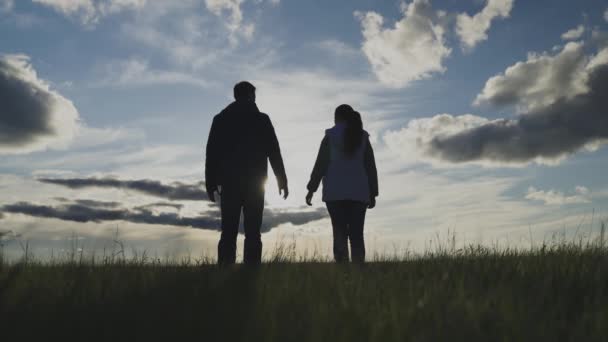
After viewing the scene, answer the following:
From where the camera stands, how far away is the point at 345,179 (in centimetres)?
784

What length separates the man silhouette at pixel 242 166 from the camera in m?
7.58

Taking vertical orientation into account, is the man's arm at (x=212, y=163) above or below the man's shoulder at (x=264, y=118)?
below

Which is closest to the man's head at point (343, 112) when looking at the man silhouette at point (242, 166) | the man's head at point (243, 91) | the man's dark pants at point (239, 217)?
the man silhouette at point (242, 166)

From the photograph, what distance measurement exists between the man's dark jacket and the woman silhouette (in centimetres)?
67

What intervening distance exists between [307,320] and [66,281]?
9.28ft

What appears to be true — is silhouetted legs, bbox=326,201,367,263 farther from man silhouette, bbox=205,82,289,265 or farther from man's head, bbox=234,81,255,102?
man's head, bbox=234,81,255,102

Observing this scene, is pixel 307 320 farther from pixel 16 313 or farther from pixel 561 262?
pixel 561 262

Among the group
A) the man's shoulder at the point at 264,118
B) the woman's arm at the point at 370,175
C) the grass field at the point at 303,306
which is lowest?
the grass field at the point at 303,306

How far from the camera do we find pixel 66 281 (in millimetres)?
5039

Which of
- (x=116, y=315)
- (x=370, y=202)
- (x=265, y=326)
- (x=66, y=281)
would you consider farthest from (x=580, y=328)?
(x=370, y=202)

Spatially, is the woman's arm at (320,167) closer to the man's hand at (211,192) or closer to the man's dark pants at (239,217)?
the man's dark pants at (239,217)

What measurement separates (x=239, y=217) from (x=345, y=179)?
1661 millimetres

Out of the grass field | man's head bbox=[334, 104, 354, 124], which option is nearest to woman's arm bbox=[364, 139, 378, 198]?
man's head bbox=[334, 104, 354, 124]

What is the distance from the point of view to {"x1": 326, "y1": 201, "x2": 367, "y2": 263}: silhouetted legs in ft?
25.4
